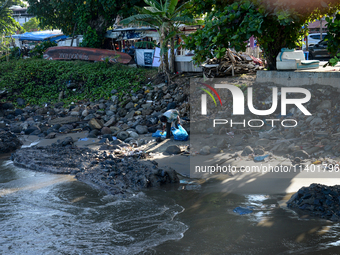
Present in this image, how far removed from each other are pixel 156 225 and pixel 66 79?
14840mm

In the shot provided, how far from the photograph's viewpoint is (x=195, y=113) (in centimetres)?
1209

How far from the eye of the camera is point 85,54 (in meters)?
20.1

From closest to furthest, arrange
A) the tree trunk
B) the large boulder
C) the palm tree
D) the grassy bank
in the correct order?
the large boulder, the palm tree, the tree trunk, the grassy bank

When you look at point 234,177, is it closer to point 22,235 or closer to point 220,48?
point 220,48

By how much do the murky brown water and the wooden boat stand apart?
12.2m

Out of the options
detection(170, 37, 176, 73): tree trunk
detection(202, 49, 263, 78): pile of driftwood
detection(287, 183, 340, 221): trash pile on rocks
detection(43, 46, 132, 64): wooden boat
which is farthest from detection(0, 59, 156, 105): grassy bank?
detection(287, 183, 340, 221): trash pile on rocks

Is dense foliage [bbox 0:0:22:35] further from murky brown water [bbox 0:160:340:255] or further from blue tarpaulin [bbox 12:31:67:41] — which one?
murky brown water [bbox 0:160:340:255]

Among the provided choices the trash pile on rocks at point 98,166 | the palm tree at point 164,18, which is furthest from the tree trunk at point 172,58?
the trash pile on rocks at point 98,166

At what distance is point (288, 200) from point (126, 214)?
2.97 m

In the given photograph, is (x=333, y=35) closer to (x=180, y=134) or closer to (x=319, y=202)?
(x=319, y=202)

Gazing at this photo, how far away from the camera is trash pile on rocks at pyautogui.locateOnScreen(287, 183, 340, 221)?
18.3 feet

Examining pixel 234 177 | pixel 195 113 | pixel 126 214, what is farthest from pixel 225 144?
pixel 126 214

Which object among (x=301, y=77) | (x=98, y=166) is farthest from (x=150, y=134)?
(x=301, y=77)

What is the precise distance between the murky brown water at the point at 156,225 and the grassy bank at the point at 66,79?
9.29m
